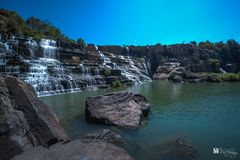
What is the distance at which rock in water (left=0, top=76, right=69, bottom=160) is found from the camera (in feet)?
17.3

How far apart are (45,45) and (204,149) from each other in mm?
38946

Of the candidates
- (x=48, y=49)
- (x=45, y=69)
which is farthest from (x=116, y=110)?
(x=48, y=49)

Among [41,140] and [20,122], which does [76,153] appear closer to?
[41,140]

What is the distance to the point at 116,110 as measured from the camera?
11484 mm

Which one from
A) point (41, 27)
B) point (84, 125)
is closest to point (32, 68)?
point (84, 125)

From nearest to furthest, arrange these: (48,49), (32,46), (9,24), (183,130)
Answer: (183,130)
(32,46)
(48,49)
(9,24)

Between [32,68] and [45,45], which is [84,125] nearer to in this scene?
[32,68]

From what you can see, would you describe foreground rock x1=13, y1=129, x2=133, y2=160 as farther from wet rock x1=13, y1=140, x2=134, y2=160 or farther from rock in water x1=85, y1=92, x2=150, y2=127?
rock in water x1=85, y1=92, x2=150, y2=127

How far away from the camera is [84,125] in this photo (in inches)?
436

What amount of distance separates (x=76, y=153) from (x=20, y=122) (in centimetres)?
248

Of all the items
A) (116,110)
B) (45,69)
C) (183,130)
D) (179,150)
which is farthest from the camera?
(45,69)

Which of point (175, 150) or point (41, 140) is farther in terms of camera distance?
point (175, 150)

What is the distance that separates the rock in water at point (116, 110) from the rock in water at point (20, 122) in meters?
4.26

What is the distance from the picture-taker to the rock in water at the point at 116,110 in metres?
10.7
